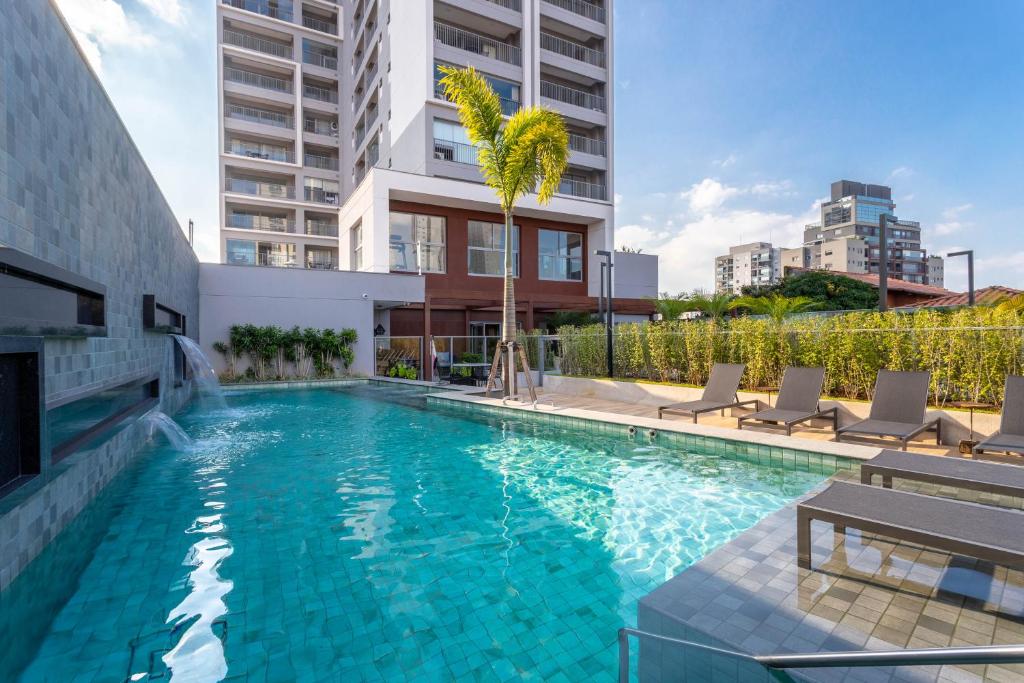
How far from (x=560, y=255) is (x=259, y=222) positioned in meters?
21.9

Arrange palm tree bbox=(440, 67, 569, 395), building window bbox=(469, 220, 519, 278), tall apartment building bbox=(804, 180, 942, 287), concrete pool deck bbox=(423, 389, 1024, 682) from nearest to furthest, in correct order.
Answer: concrete pool deck bbox=(423, 389, 1024, 682), palm tree bbox=(440, 67, 569, 395), building window bbox=(469, 220, 519, 278), tall apartment building bbox=(804, 180, 942, 287)

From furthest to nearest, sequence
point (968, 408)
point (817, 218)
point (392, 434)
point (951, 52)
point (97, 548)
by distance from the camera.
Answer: point (817, 218)
point (951, 52)
point (392, 434)
point (968, 408)
point (97, 548)

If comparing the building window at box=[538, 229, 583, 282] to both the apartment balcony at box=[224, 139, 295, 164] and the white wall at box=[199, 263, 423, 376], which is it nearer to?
the white wall at box=[199, 263, 423, 376]

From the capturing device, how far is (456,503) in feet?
16.0

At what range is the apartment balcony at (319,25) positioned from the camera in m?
35.0

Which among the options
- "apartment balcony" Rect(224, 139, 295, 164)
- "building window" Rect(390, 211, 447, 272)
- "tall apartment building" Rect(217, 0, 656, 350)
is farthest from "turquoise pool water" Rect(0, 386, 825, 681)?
"apartment balcony" Rect(224, 139, 295, 164)

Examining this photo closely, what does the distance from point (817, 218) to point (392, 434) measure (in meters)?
136

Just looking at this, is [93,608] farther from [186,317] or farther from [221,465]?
[186,317]

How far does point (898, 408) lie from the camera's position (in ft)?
20.5

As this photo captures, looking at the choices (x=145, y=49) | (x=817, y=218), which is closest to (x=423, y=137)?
(x=145, y=49)

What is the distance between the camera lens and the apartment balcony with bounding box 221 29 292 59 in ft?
107

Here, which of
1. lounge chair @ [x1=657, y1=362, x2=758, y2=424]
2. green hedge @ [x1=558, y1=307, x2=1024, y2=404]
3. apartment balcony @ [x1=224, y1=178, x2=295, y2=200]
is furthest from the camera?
apartment balcony @ [x1=224, y1=178, x2=295, y2=200]

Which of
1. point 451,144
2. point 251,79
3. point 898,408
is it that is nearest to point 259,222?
point 251,79

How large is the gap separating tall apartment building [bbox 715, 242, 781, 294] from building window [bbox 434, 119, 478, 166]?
99493mm
